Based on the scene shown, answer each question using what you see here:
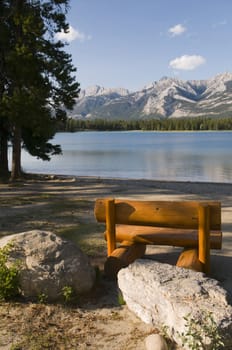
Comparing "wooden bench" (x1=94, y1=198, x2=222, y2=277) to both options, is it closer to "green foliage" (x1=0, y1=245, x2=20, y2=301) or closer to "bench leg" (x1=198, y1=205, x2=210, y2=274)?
"bench leg" (x1=198, y1=205, x2=210, y2=274)

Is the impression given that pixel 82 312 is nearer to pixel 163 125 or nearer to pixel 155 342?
pixel 155 342

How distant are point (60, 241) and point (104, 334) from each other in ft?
5.01

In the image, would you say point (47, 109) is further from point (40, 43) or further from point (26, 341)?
point (26, 341)

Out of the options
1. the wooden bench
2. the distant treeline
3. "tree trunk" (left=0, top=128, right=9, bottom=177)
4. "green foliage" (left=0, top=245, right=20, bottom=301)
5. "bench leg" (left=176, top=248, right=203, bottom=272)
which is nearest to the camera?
"green foliage" (left=0, top=245, right=20, bottom=301)

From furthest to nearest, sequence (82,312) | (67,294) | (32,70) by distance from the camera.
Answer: (32,70), (67,294), (82,312)

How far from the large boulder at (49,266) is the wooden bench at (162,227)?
0.82 metres

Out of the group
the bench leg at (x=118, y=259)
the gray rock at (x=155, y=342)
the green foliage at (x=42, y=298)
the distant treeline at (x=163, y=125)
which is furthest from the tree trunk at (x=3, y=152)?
the distant treeline at (x=163, y=125)

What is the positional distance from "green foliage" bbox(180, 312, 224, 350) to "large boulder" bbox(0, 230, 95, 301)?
1.88 metres

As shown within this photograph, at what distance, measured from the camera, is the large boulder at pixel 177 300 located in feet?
12.0

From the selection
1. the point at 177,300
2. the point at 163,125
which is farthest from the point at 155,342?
the point at 163,125

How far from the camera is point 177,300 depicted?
396 centimetres

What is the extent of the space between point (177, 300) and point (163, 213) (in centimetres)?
188

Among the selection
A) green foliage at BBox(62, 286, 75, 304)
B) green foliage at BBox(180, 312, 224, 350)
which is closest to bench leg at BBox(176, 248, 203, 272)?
green foliage at BBox(62, 286, 75, 304)

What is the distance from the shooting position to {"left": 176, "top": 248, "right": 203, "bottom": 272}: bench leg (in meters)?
5.45
